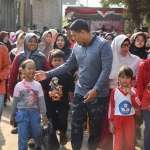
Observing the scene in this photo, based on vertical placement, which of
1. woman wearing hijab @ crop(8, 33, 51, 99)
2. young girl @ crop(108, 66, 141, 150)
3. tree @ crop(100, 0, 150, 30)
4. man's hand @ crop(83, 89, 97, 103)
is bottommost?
young girl @ crop(108, 66, 141, 150)

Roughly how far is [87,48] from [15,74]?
5.42ft

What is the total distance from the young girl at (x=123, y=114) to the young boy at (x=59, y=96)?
0.97 meters

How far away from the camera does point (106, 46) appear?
13.8ft

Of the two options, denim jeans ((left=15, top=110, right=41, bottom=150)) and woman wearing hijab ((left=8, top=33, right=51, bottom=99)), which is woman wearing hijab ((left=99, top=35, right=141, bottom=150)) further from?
woman wearing hijab ((left=8, top=33, right=51, bottom=99))

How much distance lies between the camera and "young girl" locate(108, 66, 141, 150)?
440 centimetres

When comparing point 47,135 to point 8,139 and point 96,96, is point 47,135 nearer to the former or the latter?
point 96,96

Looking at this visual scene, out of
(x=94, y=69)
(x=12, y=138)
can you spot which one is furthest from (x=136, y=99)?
(x=12, y=138)

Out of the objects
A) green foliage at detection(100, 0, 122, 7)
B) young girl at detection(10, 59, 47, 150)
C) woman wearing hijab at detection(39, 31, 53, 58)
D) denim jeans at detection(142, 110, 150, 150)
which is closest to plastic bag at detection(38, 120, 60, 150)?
young girl at detection(10, 59, 47, 150)

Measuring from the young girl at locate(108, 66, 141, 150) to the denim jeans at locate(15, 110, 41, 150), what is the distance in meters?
1.02

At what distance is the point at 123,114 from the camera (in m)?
4.43

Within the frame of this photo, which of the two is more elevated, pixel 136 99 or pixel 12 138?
pixel 136 99

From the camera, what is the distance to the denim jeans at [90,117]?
14.4 feet

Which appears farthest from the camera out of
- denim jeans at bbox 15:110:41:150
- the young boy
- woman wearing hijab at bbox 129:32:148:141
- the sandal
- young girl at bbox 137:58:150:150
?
woman wearing hijab at bbox 129:32:148:141

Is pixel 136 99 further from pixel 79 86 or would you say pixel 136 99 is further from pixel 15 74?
pixel 15 74
